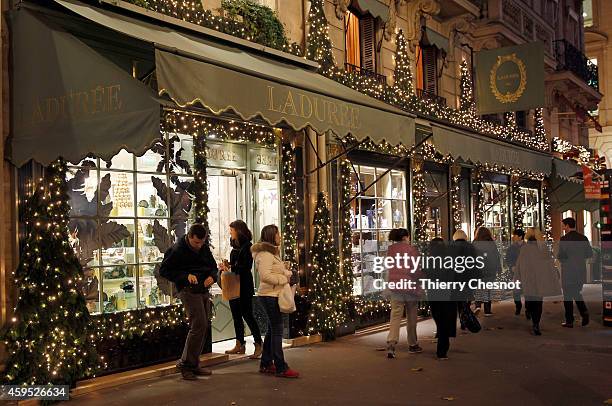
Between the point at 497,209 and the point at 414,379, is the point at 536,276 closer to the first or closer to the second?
the point at 414,379

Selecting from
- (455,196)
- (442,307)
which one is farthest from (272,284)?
(455,196)

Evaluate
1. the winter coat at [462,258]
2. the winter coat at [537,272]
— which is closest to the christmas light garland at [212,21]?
the winter coat at [462,258]

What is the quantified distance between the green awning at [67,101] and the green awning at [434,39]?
1021 centimetres

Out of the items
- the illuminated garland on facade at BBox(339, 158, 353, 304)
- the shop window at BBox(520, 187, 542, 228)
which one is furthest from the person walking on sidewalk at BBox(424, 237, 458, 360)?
the shop window at BBox(520, 187, 542, 228)

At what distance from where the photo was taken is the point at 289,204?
37.3ft

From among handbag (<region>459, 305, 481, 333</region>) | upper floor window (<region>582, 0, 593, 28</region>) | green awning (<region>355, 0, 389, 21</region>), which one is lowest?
handbag (<region>459, 305, 481, 333</region>)

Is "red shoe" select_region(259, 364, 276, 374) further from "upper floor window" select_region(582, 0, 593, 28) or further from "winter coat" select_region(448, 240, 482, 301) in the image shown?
"upper floor window" select_region(582, 0, 593, 28)

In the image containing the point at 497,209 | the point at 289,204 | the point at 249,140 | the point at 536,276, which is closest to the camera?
the point at 249,140

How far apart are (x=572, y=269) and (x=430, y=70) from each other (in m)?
5.88

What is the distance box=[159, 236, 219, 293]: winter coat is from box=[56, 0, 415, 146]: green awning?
5.87ft

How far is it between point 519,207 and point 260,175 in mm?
11463

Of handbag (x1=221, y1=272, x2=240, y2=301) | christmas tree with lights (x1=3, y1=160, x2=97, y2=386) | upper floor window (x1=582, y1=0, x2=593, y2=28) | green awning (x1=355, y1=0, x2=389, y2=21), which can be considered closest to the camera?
christmas tree with lights (x1=3, y1=160, x2=97, y2=386)

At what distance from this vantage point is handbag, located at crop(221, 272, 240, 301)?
9438mm

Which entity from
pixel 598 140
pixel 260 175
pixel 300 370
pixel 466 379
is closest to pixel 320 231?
pixel 260 175
